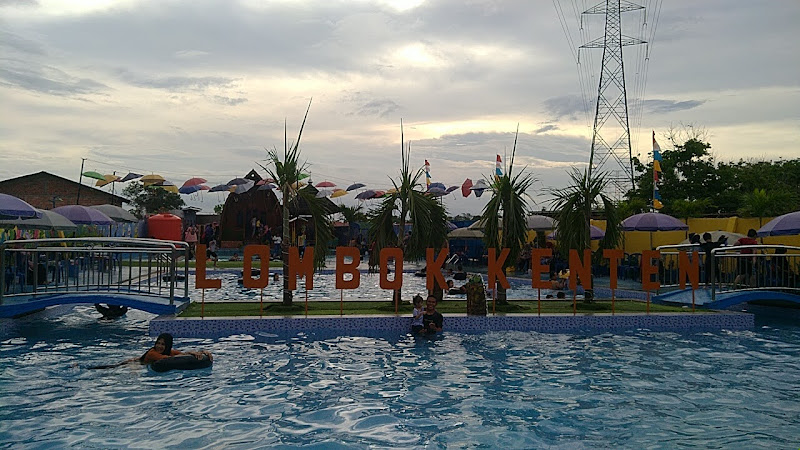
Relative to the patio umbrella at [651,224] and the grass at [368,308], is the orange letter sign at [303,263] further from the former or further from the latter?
the patio umbrella at [651,224]

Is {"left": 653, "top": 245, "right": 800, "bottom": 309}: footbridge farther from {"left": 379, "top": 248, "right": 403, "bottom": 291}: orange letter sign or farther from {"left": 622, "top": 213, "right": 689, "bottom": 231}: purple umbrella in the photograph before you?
{"left": 379, "top": 248, "right": 403, "bottom": 291}: orange letter sign

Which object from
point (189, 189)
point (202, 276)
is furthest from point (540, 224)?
point (189, 189)

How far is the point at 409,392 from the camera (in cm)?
945

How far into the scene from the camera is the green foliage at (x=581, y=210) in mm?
15953

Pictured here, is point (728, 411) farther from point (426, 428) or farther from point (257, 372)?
point (257, 372)

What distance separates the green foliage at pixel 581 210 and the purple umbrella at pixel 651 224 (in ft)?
20.9

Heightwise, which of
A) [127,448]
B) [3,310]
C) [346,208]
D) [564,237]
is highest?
[346,208]

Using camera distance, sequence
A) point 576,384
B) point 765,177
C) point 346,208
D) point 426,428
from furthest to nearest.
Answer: point 346,208
point 765,177
point 576,384
point 426,428

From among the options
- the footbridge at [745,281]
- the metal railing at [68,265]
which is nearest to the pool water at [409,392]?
the metal railing at [68,265]

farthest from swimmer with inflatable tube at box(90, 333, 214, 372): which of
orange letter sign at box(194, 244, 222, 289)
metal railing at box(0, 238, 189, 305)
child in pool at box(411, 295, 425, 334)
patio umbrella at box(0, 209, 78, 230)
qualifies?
patio umbrella at box(0, 209, 78, 230)

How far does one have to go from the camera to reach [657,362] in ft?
37.3

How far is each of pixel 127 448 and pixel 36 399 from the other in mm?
2758

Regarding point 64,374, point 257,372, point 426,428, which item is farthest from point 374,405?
point 64,374

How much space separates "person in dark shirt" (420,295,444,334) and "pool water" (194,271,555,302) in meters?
5.89
